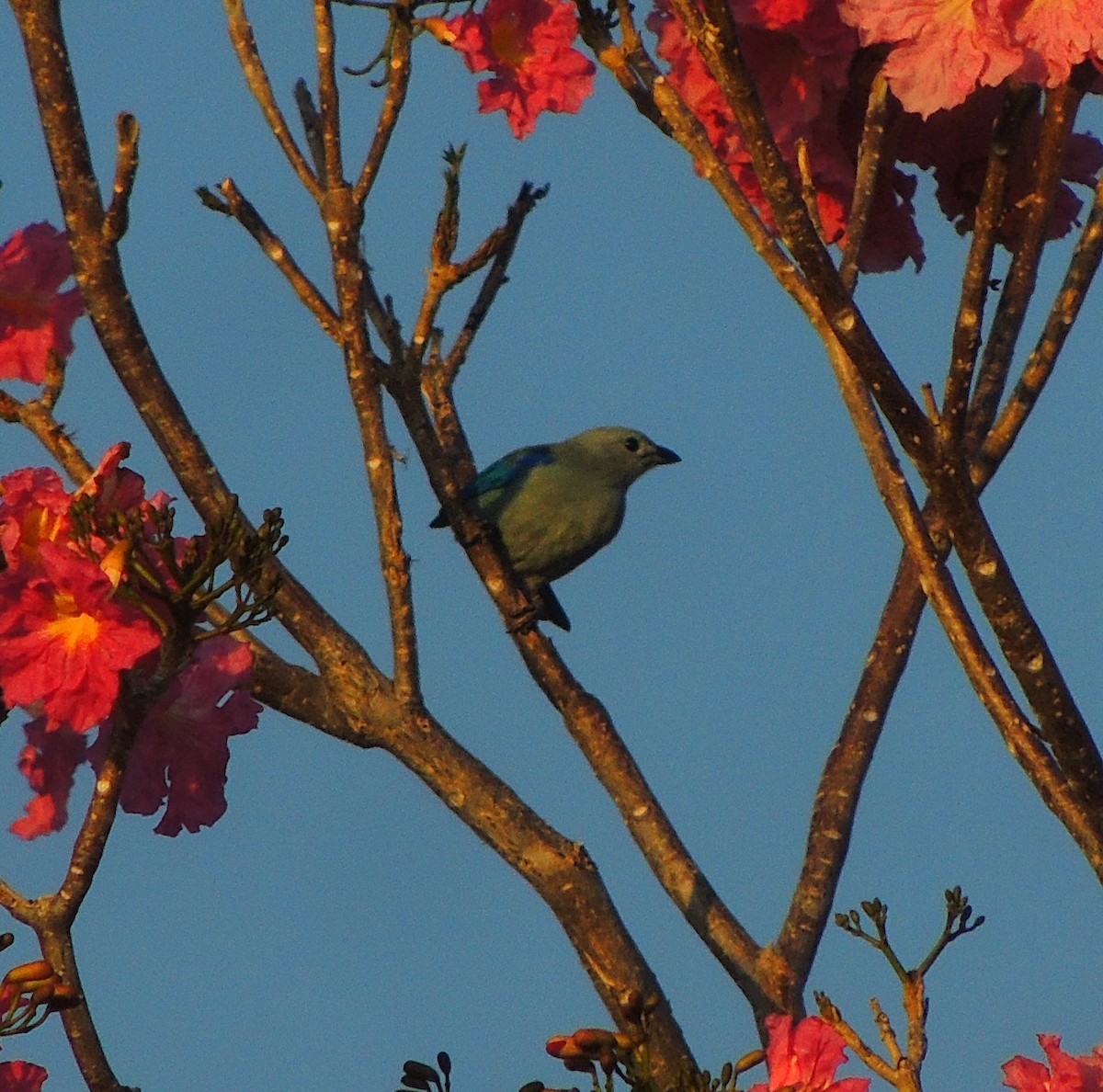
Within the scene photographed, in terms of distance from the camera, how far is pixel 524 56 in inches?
A: 161

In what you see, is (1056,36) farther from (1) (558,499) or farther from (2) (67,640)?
(1) (558,499)

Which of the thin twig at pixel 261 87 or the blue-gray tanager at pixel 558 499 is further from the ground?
the blue-gray tanager at pixel 558 499

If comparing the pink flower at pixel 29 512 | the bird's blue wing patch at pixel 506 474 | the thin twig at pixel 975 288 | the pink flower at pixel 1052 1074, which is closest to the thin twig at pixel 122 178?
the pink flower at pixel 29 512

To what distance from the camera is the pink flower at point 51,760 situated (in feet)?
10.6

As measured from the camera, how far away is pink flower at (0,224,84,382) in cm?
347

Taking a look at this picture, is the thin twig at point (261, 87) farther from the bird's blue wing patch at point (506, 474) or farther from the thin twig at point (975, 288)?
the bird's blue wing patch at point (506, 474)

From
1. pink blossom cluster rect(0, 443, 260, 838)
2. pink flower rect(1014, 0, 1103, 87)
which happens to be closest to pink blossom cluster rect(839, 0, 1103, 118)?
pink flower rect(1014, 0, 1103, 87)

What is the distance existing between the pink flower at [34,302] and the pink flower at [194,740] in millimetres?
718

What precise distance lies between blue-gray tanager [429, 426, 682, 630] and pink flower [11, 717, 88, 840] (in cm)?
360

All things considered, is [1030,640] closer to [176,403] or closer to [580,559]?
[176,403]

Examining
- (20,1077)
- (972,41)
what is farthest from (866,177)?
(20,1077)

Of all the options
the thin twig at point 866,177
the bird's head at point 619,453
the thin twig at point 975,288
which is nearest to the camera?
the thin twig at point 975,288

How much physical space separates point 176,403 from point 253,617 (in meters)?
1.53

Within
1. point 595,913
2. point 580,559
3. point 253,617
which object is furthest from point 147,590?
point 580,559
